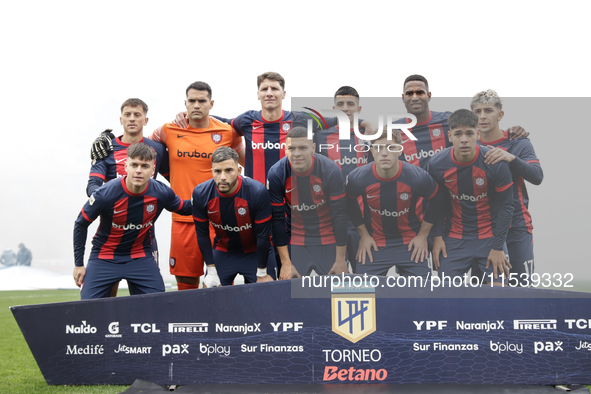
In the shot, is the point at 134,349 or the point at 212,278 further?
the point at 212,278

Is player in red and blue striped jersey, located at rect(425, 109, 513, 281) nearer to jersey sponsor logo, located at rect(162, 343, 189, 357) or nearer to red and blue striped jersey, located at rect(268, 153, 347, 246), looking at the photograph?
red and blue striped jersey, located at rect(268, 153, 347, 246)

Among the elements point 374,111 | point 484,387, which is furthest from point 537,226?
point 374,111

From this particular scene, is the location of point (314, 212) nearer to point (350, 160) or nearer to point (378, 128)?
point (350, 160)

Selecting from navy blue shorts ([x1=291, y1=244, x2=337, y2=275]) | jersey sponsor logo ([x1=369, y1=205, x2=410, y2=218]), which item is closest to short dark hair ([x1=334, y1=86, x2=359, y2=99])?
jersey sponsor logo ([x1=369, y1=205, x2=410, y2=218])

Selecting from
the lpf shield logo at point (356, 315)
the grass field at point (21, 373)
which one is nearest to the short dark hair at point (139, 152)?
the grass field at point (21, 373)

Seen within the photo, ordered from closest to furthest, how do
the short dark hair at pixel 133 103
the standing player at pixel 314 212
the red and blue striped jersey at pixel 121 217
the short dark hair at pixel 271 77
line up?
the standing player at pixel 314 212 → the red and blue striped jersey at pixel 121 217 → the short dark hair at pixel 271 77 → the short dark hair at pixel 133 103

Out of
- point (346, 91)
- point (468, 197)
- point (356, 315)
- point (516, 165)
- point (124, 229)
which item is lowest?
point (356, 315)

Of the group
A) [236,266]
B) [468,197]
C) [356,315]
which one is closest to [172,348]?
[236,266]

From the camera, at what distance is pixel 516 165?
3162 mm

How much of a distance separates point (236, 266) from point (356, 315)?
1050 mm

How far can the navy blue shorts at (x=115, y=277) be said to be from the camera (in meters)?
3.53

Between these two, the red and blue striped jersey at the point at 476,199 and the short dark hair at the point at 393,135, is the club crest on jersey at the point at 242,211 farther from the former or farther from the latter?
the red and blue striped jersey at the point at 476,199

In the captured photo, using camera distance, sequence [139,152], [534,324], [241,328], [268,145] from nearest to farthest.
A: [534,324] < [241,328] < [139,152] < [268,145]

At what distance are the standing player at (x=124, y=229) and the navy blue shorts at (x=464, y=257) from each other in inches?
77.5
